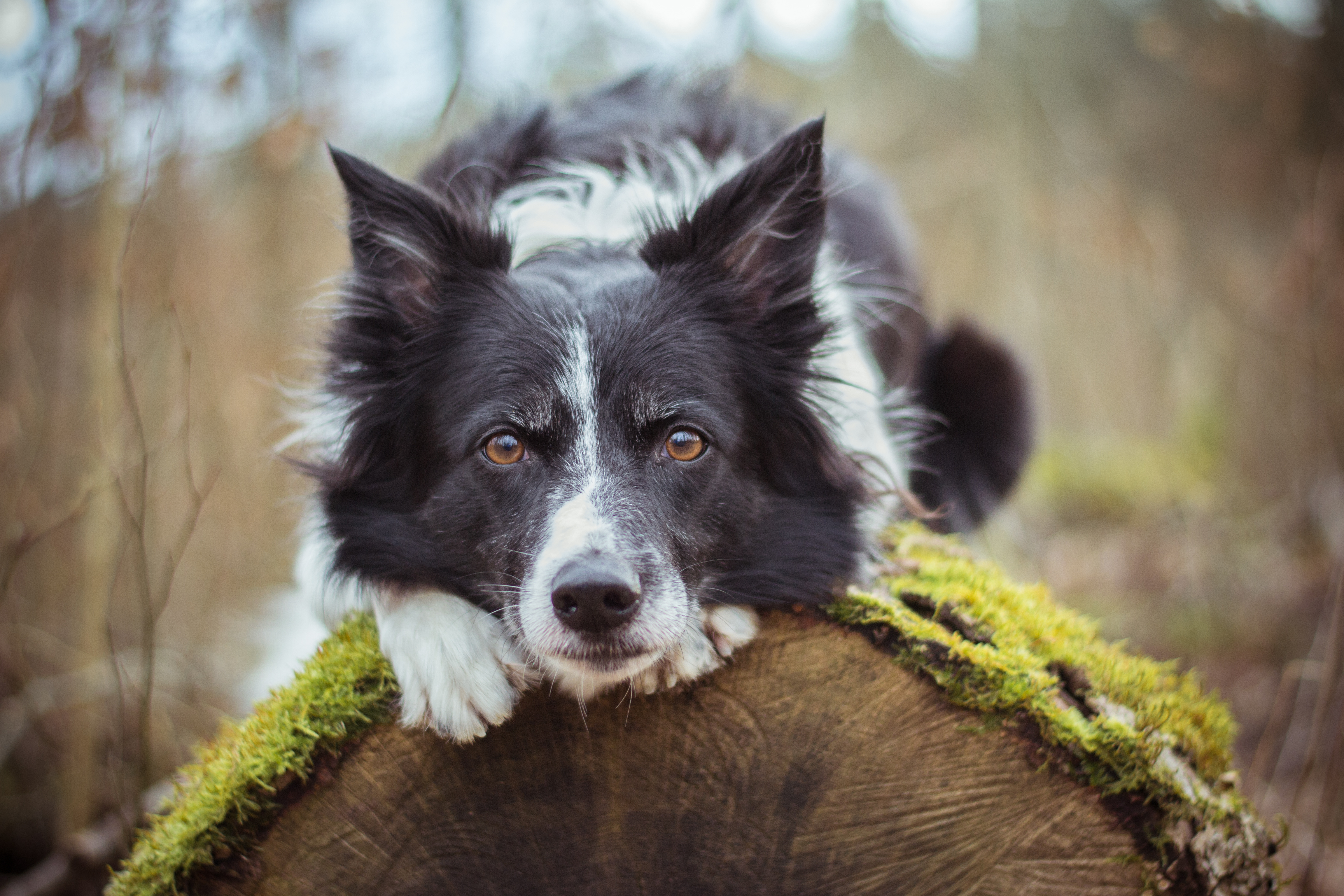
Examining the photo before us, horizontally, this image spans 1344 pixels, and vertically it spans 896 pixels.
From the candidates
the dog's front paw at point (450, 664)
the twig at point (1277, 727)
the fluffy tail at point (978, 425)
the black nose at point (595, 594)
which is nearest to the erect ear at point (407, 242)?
the dog's front paw at point (450, 664)

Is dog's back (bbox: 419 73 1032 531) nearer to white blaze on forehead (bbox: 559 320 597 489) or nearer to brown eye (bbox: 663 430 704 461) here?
white blaze on forehead (bbox: 559 320 597 489)

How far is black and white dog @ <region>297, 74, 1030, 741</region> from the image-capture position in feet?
7.84

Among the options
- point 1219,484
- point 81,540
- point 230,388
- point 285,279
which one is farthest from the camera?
point 1219,484

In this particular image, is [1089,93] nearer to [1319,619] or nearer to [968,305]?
[968,305]

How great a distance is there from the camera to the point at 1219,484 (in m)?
7.81

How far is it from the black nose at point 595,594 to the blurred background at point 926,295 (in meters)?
1.46

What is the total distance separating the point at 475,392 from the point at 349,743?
3.67 feet

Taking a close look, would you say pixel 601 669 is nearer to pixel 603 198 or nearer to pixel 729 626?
pixel 729 626

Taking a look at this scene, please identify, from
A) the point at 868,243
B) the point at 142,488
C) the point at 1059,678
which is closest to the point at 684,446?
the point at 1059,678

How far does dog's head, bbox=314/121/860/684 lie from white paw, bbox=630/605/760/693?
0.04 metres

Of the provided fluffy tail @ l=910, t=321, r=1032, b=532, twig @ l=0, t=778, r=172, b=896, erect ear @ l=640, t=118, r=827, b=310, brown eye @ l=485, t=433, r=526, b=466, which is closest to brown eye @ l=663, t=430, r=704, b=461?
brown eye @ l=485, t=433, r=526, b=466

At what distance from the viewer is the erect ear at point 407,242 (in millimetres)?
2791

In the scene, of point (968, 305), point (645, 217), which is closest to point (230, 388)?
point (645, 217)

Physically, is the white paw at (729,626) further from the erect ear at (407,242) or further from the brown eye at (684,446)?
the erect ear at (407,242)
